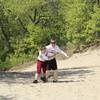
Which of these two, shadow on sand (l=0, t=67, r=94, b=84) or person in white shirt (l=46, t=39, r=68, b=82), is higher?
person in white shirt (l=46, t=39, r=68, b=82)

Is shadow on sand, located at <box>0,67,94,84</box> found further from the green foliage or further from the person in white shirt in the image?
the green foliage

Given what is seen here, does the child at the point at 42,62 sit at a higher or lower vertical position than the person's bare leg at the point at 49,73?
higher

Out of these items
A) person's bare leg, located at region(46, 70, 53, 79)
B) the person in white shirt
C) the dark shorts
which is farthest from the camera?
person's bare leg, located at region(46, 70, 53, 79)

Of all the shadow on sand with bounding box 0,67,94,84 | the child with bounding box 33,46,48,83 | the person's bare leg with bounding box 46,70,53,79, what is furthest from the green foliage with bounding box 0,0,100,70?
the child with bounding box 33,46,48,83

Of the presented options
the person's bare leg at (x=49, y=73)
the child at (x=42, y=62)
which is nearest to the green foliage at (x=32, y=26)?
the person's bare leg at (x=49, y=73)

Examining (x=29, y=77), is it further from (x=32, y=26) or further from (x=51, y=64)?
(x=32, y=26)

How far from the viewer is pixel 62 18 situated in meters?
50.4

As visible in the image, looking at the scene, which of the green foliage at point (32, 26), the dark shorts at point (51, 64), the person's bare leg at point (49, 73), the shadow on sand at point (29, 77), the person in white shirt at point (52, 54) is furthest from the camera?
the green foliage at point (32, 26)

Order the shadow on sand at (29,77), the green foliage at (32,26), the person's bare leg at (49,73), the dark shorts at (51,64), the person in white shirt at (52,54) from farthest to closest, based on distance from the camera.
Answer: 1. the green foliage at (32,26)
2. the shadow on sand at (29,77)
3. the person's bare leg at (49,73)
4. the dark shorts at (51,64)
5. the person in white shirt at (52,54)

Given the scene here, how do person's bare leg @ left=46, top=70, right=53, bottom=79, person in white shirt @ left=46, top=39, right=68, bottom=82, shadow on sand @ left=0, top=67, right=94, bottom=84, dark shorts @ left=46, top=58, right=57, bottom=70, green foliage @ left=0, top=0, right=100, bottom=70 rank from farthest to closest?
green foliage @ left=0, top=0, right=100, bottom=70, shadow on sand @ left=0, top=67, right=94, bottom=84, person's bare leg @ left=46, top=70, right=53, bottom=79, dark shorts @ left=46, top=58, right=57, bottom=70, person in white shirt @ left=46, top=39, right=68, bottom=82

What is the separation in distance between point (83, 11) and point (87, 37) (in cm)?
244

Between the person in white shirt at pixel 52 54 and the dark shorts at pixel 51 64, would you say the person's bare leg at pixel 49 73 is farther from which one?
the dark shorts at pixel 51 64

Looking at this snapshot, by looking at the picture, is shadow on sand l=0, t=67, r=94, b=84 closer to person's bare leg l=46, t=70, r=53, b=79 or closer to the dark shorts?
person's bare leg l=46, t=70, r=53, b=79

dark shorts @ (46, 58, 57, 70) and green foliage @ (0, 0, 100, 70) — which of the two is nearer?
dark shorts @ (46, 58, 57, 70)
